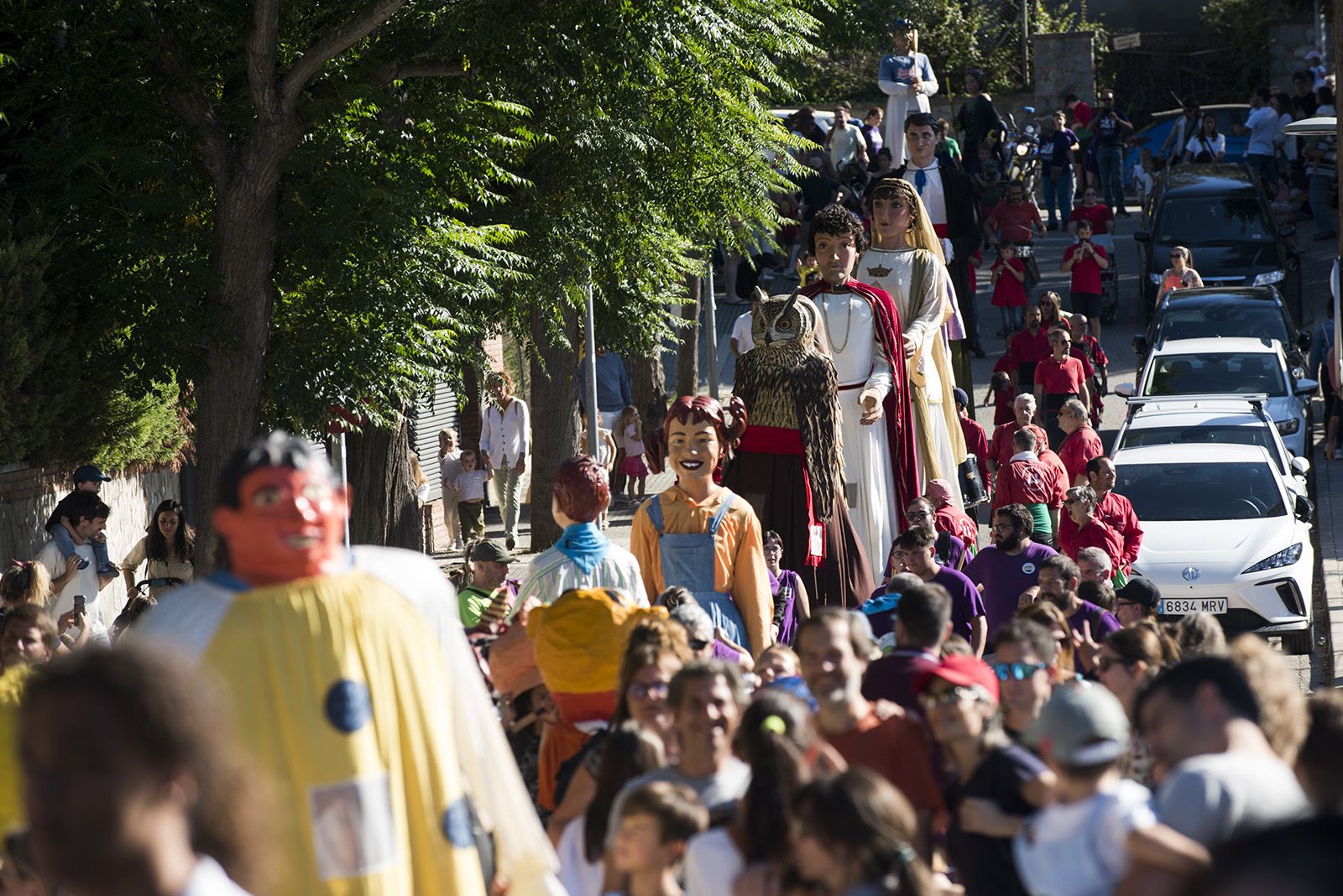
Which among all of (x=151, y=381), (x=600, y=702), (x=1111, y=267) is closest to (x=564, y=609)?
(x=600, y=702)

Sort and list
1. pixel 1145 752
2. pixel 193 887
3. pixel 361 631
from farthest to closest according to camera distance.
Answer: pixel 1145 752
pixel 361 631
pixel 193 887

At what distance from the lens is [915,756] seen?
5121 mm

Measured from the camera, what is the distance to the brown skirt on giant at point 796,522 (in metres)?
9.11

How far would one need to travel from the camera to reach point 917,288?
11094mm

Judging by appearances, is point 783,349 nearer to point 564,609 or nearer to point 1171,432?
point 564,609

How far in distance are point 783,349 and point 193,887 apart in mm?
6585

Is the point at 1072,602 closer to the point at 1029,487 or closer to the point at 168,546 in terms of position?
the point at 1029,487

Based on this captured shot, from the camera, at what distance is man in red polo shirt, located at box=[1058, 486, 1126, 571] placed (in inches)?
444

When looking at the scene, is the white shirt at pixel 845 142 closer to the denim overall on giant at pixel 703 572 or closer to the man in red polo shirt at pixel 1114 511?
the man in red polo shirt at pixel 1114 511

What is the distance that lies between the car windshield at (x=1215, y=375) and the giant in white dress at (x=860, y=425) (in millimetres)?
8009

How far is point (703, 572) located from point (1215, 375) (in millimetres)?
11448

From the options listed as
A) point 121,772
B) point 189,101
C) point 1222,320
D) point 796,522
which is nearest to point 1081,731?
point 121,772

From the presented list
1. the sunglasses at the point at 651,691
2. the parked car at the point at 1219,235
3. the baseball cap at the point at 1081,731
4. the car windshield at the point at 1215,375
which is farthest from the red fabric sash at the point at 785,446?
the parked car at the point at 1219,235

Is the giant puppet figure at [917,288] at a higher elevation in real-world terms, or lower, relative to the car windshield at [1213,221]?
lower
